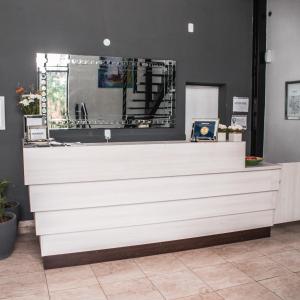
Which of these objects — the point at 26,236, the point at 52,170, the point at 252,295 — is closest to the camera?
the point at 252,295

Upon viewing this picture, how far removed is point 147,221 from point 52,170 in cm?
112

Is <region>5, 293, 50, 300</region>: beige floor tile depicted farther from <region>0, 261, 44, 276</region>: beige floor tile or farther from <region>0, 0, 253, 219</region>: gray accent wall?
<region>0, 0, 253, 219</region>: gray accent wall

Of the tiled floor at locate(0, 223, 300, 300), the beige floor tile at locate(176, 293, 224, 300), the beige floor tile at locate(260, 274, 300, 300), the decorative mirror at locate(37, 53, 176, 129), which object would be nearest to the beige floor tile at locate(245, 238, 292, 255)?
the tiled floor at locate(0, 223, 300, 300)

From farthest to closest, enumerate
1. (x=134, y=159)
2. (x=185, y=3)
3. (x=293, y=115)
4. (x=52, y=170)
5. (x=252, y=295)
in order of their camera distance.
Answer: (x=293, y=115)
(x=185, y=3)
(x=134, y=159)
(x=52, y=170)
(x=252, y=295)

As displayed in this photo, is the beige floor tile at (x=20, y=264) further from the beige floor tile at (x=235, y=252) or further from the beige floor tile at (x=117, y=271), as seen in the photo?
the beige floor tile at (x=235, y=252)

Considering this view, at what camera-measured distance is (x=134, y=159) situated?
3.55 m

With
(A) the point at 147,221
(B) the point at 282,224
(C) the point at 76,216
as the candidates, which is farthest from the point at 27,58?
(B) the point at 282,224

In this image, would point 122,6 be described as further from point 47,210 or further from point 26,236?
point 26,236

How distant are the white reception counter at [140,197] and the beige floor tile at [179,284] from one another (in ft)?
1.66

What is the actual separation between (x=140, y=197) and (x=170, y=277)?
826 millimetres

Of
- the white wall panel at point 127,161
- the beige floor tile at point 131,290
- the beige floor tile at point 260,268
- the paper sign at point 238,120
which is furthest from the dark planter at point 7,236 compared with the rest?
the paper sign at point 238,120

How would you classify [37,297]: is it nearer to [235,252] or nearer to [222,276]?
[222,276]

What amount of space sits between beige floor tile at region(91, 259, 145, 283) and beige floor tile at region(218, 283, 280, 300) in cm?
81

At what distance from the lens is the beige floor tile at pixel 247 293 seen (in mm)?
2965
